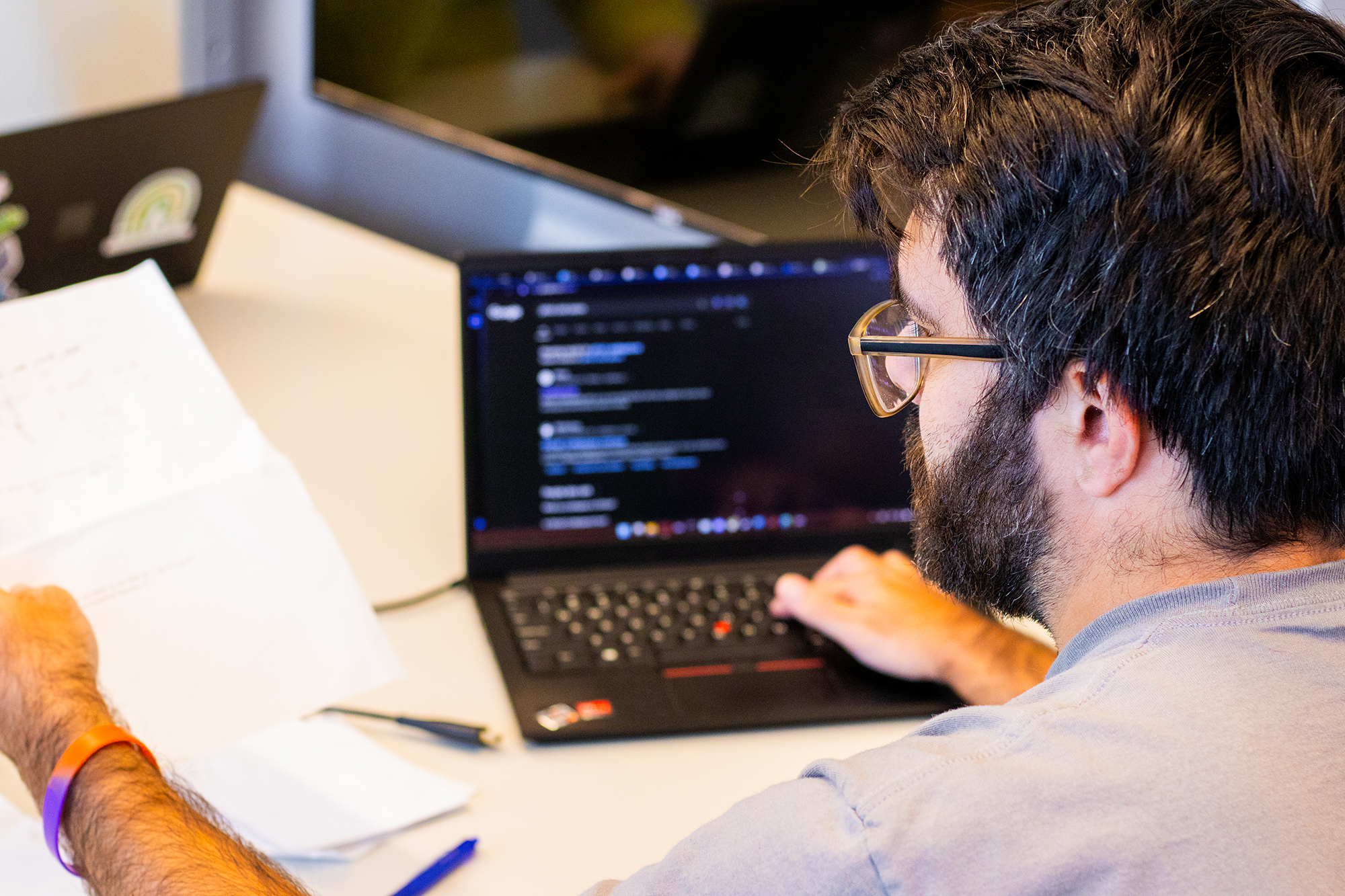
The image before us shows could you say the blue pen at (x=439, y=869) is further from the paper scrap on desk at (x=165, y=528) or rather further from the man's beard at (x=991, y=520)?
the man's beard at (x=991, y=520)

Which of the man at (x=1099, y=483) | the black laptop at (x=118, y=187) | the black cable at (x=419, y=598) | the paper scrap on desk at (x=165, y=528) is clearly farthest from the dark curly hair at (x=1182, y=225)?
the black laptop at (x=118, y=187)

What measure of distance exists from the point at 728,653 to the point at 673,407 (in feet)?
0.75

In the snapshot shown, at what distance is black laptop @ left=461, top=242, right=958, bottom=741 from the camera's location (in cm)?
109

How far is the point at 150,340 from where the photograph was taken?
868 millimetres

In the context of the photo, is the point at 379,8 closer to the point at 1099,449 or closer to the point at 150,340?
the point at 150,340

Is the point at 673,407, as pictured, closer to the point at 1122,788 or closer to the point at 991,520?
the point at 991,520

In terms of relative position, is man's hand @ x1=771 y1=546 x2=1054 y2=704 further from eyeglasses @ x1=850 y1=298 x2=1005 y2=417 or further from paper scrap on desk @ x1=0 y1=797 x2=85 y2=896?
paper scrap on desk @ x1=0 y1=797 x2=85 y2=896

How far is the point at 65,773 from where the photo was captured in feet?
2.39

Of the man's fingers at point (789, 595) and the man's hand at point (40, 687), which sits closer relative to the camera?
the man's hand at point (40, 687)

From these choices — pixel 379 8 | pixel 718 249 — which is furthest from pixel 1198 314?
pixel 379 8

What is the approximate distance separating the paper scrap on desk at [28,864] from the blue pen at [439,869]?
0.62ft

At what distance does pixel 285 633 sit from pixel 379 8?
1045 millimetres

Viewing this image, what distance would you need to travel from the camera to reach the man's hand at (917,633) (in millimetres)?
997

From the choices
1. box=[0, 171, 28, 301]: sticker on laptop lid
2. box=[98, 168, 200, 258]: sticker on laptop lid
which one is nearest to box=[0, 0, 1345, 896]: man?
box=[0, 171, 28, 301]: sticker on laptop lid
